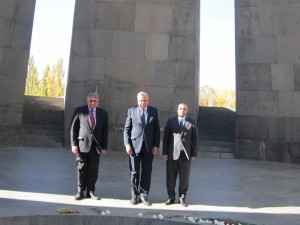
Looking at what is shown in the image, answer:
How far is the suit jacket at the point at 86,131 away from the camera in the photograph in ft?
17.6

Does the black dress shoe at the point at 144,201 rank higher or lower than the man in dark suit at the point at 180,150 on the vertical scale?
lower

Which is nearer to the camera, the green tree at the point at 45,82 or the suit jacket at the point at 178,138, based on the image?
the suit jacket at the point at 178,138

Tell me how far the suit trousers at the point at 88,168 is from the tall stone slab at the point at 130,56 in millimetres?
6230

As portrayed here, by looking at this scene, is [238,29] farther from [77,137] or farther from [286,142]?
[77,137]

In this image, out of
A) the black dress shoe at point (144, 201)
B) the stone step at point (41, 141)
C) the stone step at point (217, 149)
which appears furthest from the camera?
the stone step at point (217, 149)

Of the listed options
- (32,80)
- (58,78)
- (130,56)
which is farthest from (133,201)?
(58,78)

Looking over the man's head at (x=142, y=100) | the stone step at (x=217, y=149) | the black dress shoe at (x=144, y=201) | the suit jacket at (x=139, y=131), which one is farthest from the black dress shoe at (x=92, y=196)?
the stone step at (x=217, y=149)

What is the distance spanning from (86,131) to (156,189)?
194 cm

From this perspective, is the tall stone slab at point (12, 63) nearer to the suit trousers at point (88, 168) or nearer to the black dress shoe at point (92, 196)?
the suit trousers at point (88, 168)

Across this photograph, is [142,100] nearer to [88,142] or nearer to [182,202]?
[88,142]

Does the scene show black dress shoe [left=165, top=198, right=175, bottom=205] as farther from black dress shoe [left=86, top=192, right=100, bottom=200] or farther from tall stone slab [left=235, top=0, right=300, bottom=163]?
tall stone slab [left=235, top=0, right=300, bottom=163]

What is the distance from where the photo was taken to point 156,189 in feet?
20.8

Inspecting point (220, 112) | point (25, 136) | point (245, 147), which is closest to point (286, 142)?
point (245, 147)

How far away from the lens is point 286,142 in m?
11.4
